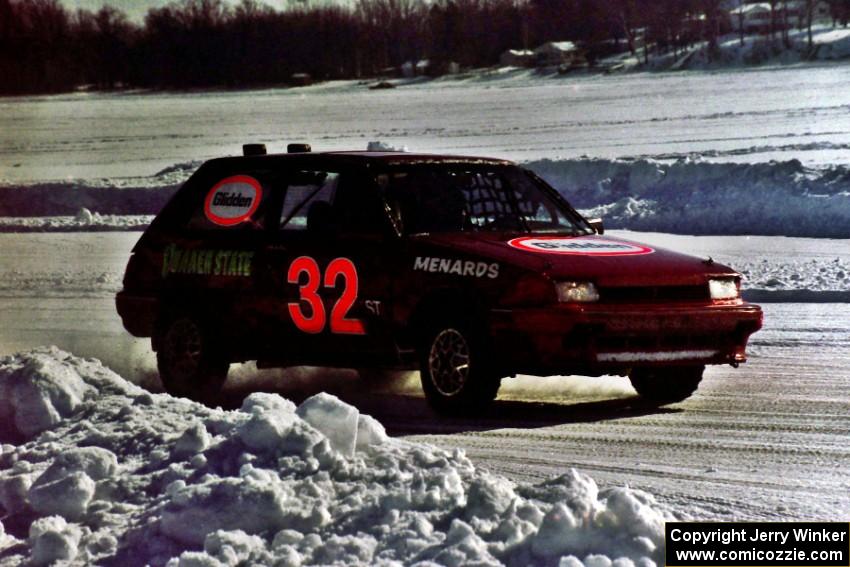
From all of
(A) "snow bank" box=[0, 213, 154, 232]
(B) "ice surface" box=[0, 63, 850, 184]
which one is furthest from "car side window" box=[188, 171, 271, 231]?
(B) "ice surface" box=[0, 63, 850, 184]

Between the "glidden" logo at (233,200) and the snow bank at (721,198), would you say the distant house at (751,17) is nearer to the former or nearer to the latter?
the snow bank at (721,198)

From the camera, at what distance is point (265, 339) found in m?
9.42

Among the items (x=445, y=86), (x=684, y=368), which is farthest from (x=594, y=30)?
(x=684, y=368)

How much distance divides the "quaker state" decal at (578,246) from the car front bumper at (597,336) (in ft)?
1.45

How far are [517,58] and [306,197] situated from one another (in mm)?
52764

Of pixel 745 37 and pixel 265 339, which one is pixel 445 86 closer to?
pixel 745 37

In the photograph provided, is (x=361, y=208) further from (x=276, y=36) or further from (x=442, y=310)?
(x=276, y=36)

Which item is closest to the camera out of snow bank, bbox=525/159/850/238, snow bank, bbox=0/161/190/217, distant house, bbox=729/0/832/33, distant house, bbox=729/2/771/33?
snow bank, bbox=525/159/850/238

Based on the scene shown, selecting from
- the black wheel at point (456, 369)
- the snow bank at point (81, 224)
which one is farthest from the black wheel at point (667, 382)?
the snow bank at point (81, 224)

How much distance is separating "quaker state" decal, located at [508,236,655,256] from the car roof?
72 cm

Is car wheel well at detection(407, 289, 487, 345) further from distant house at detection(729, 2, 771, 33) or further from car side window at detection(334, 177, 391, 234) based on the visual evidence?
distant house at detection(729, 2, 771, 33)

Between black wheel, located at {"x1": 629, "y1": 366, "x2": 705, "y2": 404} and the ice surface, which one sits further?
the ice surface

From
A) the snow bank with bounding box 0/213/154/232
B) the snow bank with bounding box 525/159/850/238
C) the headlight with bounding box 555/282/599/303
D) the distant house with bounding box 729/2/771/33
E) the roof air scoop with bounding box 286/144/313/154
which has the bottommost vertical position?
the snow bank with bounding box 525/159/850/238

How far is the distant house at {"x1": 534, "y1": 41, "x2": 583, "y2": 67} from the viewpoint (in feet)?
200
